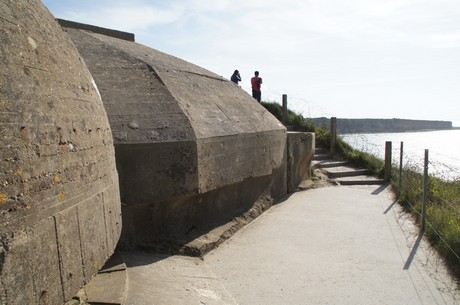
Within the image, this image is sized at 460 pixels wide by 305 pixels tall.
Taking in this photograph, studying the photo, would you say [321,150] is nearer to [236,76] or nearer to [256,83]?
[256,83]

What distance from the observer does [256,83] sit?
547 inches

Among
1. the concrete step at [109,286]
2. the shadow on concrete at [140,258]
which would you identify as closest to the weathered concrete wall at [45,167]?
the concrete step at [109,286]

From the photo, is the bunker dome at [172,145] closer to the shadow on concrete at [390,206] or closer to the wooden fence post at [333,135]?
the shadow on concrete at [390,206]

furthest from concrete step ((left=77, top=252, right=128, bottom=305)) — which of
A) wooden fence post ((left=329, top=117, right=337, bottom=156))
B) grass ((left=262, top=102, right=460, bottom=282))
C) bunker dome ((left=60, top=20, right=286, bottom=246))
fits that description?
wooden fence post ((left=329, top=117, right=337, bottom=156))

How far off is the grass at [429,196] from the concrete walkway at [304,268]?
0.20 meters

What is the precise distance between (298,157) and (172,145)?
483cm

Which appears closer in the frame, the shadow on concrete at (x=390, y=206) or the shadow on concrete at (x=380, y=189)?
the shadow on concrete at (x=390, y=206)

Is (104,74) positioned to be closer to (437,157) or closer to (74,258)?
(74,258)

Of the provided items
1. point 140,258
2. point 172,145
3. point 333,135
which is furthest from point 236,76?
point 140,258

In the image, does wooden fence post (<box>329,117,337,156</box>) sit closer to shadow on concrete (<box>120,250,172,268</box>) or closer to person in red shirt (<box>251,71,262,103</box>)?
person in red shirt (<box>251,71,262,103</box>)

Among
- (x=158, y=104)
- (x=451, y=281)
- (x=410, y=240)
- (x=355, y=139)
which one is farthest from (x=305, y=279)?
(x=355, y=139)

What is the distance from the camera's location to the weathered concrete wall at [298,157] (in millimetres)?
9055

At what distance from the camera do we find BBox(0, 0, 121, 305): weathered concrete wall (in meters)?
2.11

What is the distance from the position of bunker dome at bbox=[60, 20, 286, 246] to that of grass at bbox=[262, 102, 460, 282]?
2.62 metres
